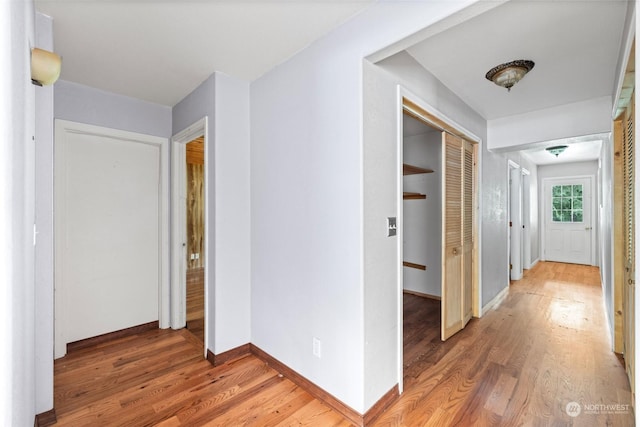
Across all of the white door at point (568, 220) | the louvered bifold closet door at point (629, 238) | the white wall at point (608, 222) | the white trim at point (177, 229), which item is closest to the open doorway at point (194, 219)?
the white trim at point (177, 229)

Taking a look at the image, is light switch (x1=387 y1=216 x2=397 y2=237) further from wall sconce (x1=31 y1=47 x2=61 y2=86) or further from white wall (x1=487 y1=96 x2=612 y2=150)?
white wall (x1=487 y1=96 x2=612 y2=150)

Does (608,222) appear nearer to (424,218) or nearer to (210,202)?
(424,218)

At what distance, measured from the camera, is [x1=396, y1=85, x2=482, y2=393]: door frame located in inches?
77.7

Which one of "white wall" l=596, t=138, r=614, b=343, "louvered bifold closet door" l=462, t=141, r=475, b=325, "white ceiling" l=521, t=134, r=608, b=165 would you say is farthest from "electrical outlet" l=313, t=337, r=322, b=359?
"white ceiling" l=521, t=134, r=608, b=165

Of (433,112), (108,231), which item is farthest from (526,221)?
(108,231)

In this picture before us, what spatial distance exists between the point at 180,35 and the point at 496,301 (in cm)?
441

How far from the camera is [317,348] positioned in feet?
6.44

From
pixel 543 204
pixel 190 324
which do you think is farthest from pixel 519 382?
pixel 543 204

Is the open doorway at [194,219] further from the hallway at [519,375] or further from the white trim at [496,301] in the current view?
the white trim at [496,301]

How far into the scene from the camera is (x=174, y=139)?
Answer: 9.98 feet

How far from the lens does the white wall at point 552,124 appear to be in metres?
2.84

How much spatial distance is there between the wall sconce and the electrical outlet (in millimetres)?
2070

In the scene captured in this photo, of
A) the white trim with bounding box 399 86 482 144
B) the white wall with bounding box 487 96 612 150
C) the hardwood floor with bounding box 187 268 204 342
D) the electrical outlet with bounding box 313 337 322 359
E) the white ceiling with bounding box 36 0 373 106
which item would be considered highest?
the white ceiling with bounding box 36 0 373 106

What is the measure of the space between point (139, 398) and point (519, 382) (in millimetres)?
2648
